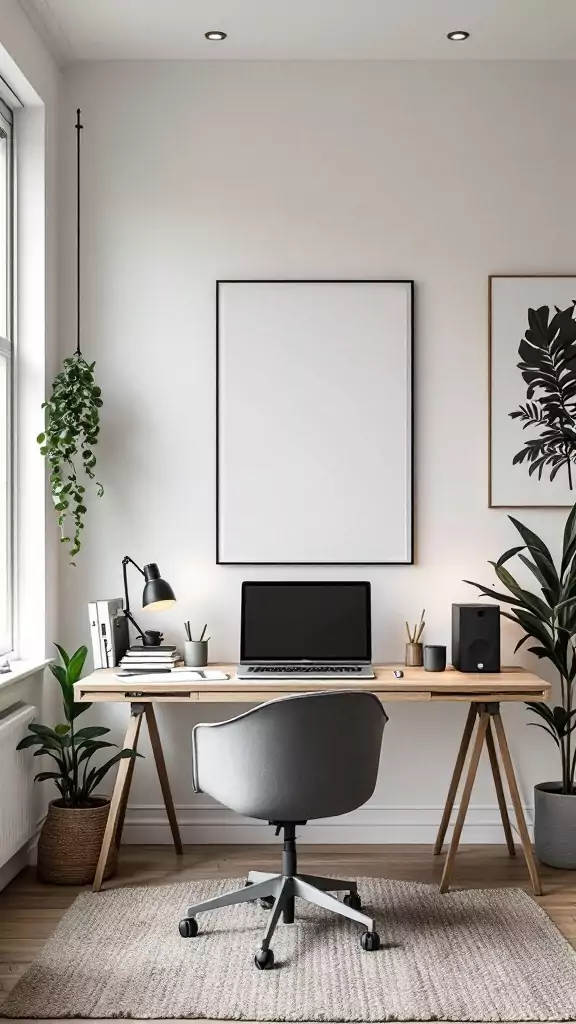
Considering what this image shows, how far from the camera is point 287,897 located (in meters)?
3.05

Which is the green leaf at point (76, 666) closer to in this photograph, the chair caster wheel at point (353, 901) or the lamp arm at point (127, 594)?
the lamp arm at point (127, 594)

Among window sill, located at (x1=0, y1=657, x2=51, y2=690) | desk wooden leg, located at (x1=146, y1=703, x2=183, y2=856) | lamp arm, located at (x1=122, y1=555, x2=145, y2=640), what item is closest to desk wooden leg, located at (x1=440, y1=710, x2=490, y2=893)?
desk wooden leg, located at (x1=146, y1=703, x2=183, y2=856)

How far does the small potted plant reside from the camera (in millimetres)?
3551

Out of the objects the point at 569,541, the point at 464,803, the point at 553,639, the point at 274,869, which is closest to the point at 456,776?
the point at 464,803

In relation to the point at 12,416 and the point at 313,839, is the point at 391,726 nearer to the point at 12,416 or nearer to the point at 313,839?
the point at 313,839

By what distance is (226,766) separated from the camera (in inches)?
116

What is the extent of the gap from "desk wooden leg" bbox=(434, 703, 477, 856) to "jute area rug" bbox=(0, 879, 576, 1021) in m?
0.49

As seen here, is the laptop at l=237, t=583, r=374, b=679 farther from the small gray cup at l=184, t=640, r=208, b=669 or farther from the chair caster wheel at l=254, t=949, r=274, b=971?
the chair caster wheel at l=254, t=949, r=274, b=971

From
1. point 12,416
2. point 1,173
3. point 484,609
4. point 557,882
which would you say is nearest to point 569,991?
point 557,882

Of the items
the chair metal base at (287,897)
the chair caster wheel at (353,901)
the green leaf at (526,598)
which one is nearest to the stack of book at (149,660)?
the chair metal base at (287,897)

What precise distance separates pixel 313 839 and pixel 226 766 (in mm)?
1247

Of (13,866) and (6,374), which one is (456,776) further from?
(6,374)

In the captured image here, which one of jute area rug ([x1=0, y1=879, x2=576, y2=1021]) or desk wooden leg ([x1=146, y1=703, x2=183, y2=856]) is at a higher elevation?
desk wooden leg ([x1=146, y1=703, x2=183, y2=856])

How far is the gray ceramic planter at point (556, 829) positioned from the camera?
373 centimetres
